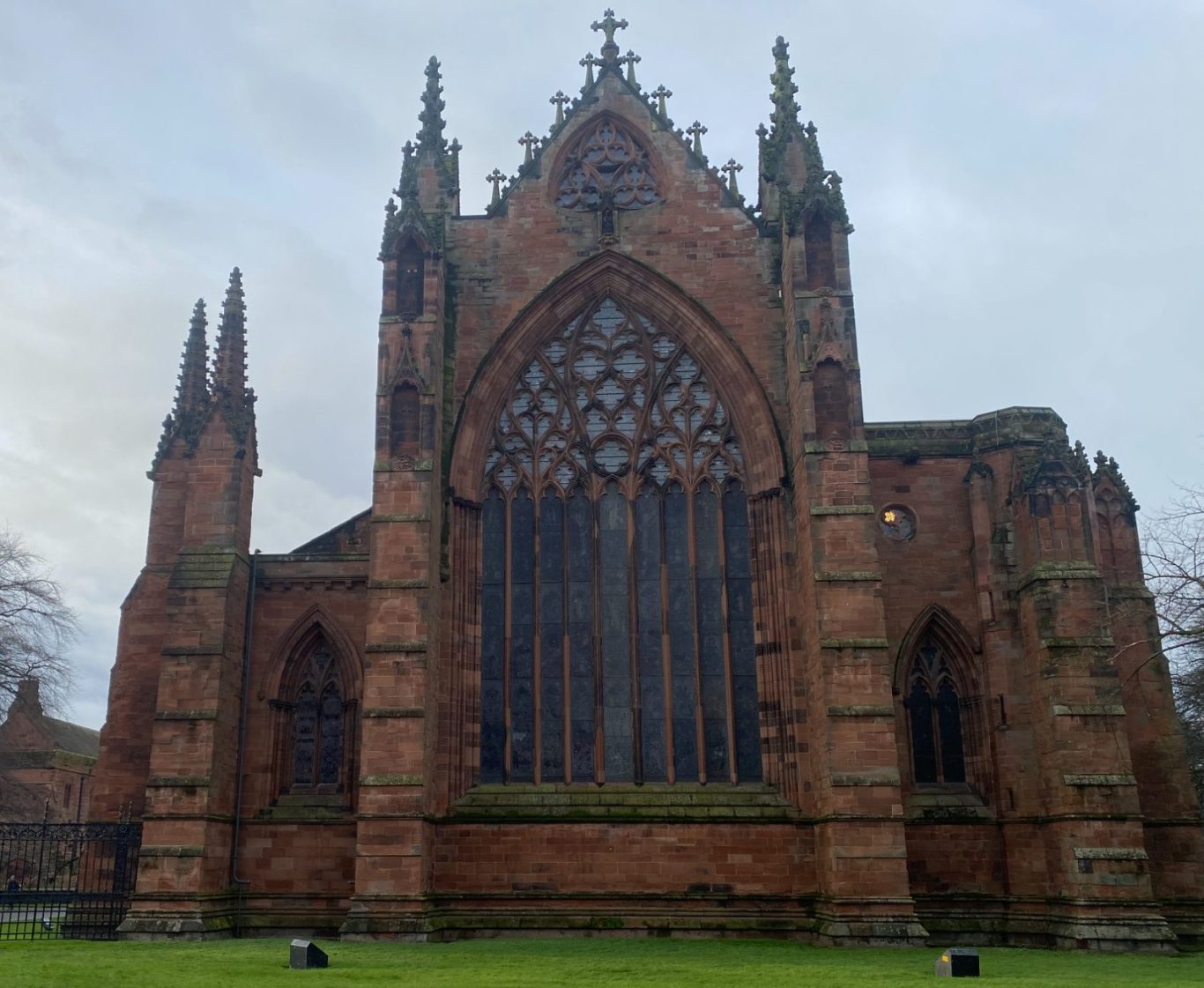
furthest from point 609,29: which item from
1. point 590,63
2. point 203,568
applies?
point 203,568

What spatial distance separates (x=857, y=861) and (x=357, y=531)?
12034 millimetres

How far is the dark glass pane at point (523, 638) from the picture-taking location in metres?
21.4

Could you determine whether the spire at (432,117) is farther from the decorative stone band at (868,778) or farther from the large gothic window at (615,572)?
the decorative stone band at (868,778)

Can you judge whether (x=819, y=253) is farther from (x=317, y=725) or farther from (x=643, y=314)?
(x=317, y=725)

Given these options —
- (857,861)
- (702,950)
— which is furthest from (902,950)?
(702,950)

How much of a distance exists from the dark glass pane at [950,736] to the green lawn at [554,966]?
3805 mm

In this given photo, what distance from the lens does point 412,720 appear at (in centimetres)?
1964

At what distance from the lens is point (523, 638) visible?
2203cm

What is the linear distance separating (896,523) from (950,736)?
4170mm

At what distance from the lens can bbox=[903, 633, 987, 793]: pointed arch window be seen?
71.1ft

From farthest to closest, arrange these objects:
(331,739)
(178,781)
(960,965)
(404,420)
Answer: (331,739) < (404,420) < (178,781) < (960,965)

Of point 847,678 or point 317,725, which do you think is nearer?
point 847,678

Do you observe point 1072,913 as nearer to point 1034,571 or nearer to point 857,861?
point 857,861

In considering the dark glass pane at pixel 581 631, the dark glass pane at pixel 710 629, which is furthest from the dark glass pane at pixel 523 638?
the dark glass pane at pixel 710 629
